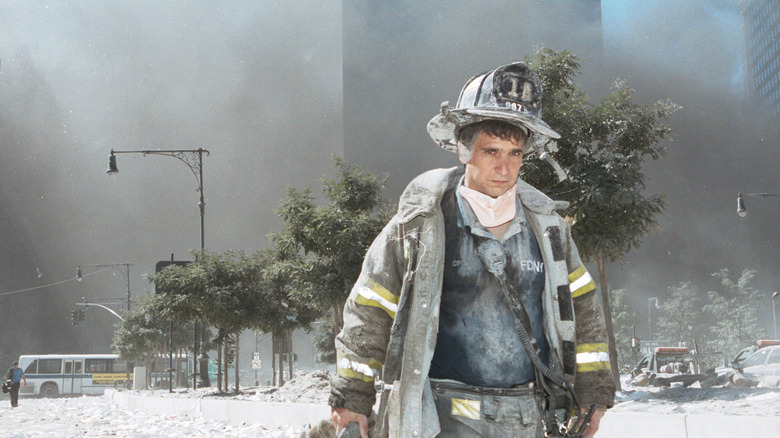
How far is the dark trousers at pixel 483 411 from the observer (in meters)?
3.12

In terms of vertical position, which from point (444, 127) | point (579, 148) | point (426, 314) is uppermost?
point (579, 148)

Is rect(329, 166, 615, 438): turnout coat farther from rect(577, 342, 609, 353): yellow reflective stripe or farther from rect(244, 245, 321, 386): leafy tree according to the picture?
rect(244, 245, 321, 386): leafy tree

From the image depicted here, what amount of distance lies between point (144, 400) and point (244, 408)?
7740mm

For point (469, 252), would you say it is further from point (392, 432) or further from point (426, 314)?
point (392, 432)

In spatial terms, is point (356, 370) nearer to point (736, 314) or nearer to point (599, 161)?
point (599, 161)

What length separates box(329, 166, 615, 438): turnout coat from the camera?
10.3 feet

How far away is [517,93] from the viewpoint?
3.43 meters

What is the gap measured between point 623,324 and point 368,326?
69.4m

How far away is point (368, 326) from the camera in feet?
A: 10.7

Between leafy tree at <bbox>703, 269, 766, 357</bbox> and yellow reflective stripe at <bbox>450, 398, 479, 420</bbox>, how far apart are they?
4956 cm

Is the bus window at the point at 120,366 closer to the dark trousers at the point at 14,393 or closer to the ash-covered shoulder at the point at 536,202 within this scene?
the dark trousers at the point at 14,393

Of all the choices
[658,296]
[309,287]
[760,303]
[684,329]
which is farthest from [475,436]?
[658,296]

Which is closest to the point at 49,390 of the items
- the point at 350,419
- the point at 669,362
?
the point at 669,362

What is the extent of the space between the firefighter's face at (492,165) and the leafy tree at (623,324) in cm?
6280
